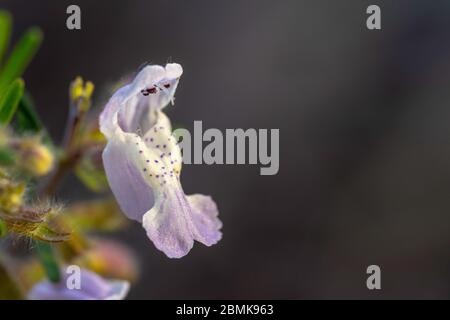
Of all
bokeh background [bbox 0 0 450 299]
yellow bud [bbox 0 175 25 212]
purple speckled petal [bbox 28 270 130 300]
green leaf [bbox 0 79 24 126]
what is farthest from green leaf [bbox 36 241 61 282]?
bokeh background [bbox 0 0 450 299]

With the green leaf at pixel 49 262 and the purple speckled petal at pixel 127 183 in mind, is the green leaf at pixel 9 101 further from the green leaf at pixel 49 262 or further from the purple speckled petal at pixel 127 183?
the green leaf at pixel 49 262

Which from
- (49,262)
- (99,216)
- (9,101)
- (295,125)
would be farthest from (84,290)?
(295,125)

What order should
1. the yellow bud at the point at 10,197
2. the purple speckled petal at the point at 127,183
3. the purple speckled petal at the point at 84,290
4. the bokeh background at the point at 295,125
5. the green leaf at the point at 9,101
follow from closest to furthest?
1. the yellow bud at the point at 10,197
2. the purple speckled petal at the point at 127,183
3. the green leaf at the point at 9,101
4. the purple speckled petal at the point at 84,290
5. the bokeh background at the point at 295,125

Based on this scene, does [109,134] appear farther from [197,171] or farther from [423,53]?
[423,53]

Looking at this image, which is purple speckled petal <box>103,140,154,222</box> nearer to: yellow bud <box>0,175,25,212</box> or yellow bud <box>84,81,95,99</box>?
yellow bud <box>0,175,25,212</box>

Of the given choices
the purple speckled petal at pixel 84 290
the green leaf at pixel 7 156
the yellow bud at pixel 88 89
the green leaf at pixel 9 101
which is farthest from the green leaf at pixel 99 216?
the green leaf at pixel 7 156
